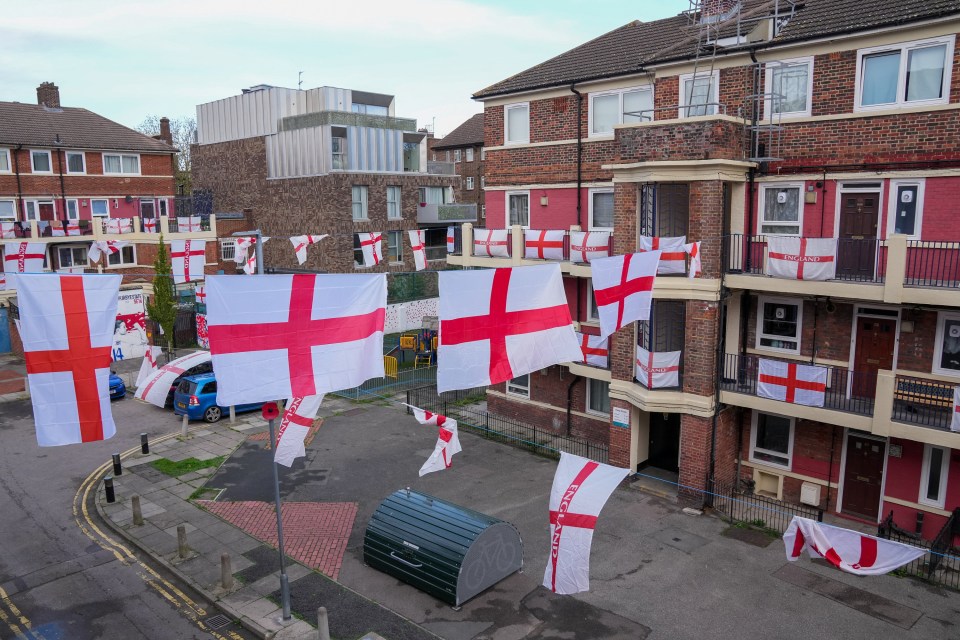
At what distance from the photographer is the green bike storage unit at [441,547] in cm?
1330

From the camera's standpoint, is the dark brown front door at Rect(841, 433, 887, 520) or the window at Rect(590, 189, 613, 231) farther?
the window at Rect(590, 189, 613, 231)

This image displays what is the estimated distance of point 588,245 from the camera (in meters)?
20.2

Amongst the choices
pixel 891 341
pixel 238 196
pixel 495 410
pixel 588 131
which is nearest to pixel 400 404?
pixel 495 410

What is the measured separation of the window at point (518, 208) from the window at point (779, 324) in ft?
28.8

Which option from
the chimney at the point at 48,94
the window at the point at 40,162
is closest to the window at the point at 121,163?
the window at the point at 40,162

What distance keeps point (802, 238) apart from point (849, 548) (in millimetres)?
7343

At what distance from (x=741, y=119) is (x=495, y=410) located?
1326cm

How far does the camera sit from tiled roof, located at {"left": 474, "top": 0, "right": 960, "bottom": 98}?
1553cm

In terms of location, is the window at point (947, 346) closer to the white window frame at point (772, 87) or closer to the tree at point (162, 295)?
the white window frame at point (772, 87)

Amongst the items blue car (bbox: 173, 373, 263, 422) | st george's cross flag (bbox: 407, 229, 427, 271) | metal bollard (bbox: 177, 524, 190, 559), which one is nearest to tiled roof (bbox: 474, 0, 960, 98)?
st george's cross flag (bbox: 407, 229, 427, 271)

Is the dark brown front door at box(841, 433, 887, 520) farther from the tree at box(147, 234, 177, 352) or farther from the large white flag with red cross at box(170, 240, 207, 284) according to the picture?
the tree at box(147, 234, 177, 352)

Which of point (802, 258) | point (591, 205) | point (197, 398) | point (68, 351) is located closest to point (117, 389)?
point (197, 398)

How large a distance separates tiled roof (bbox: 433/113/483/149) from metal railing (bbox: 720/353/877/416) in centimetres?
4449

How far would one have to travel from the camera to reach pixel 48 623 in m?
13.1
